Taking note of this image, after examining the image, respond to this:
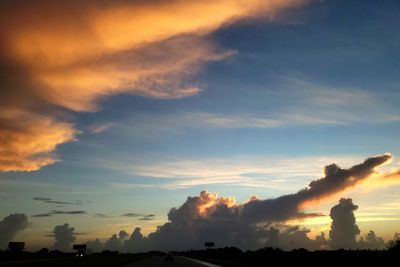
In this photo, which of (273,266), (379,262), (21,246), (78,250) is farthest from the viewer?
(78,250)

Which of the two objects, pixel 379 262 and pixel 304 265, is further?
pixel 304 265

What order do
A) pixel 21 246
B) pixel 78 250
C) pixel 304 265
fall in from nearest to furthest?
pixel 304 265
pixel 21 246
pixel 78 250

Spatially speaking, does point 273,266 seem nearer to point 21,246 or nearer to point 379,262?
point 379,262

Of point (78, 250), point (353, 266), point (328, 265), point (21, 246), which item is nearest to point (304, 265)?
point (328, 265)

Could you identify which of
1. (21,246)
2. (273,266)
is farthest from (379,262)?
(21,246)

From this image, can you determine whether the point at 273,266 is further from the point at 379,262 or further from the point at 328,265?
the point at 379,262

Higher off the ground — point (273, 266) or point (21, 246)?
point (21, 246)

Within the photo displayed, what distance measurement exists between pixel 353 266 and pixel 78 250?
478 ft

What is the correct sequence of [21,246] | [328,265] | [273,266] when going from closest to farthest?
[328,265] < [273,266] < [21,246]

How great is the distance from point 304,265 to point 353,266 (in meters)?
11.8

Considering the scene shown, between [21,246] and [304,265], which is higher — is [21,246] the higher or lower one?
the higher one

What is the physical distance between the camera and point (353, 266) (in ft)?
164

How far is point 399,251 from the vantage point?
50250mm

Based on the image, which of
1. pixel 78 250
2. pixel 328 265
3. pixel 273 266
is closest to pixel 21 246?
pixel 78 250
